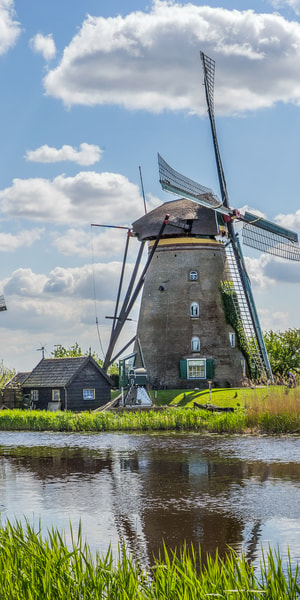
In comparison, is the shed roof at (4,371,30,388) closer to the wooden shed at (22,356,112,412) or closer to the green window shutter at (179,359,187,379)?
the wooden shed at (22,356,112,412)

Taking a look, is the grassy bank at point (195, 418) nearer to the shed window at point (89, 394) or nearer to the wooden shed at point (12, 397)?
the shed window at point (89, 394)

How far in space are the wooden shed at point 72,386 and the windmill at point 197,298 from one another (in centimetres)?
248

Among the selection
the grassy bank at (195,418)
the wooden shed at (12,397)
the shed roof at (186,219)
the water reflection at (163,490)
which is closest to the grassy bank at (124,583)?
the water reflection at (163,490)

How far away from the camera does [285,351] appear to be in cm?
4328

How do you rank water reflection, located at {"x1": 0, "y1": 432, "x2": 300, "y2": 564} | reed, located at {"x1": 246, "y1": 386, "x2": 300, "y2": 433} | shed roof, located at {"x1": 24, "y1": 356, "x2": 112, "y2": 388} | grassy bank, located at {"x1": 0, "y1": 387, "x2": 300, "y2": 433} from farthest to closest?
shed roof, located at {"x1": 24, "y1": 356, "x2": 112, "y2": 388}
grassy bank, located at {"x1": 0, "y1": 387, "x2": 300, "y2": 433}
reed, located at {"x1": 246, "y1": 386, "x2": 300, "y2": 433}
water reflection, located at {"x1": 0, "y1": 432, "x2": 300, "y2": 564}

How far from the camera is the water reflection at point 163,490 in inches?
397

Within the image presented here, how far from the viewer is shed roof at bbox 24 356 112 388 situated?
116ft

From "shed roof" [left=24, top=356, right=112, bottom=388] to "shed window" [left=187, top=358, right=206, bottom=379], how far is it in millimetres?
3696

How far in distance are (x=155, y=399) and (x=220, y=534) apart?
24022 mm

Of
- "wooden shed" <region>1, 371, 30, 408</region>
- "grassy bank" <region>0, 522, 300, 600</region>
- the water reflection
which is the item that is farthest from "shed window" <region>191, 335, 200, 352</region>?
"grassy bank" <region>0, 522, 300, 600</region>

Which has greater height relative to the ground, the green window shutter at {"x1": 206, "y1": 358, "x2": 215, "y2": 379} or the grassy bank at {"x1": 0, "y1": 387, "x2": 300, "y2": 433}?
the green window shutter at {"x1": 206, "y1": 358, "x2": 215, "y2": 379}

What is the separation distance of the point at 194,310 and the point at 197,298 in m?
0.58

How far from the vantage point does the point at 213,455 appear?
18.5 m

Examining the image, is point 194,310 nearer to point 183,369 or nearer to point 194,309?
point 194,309
